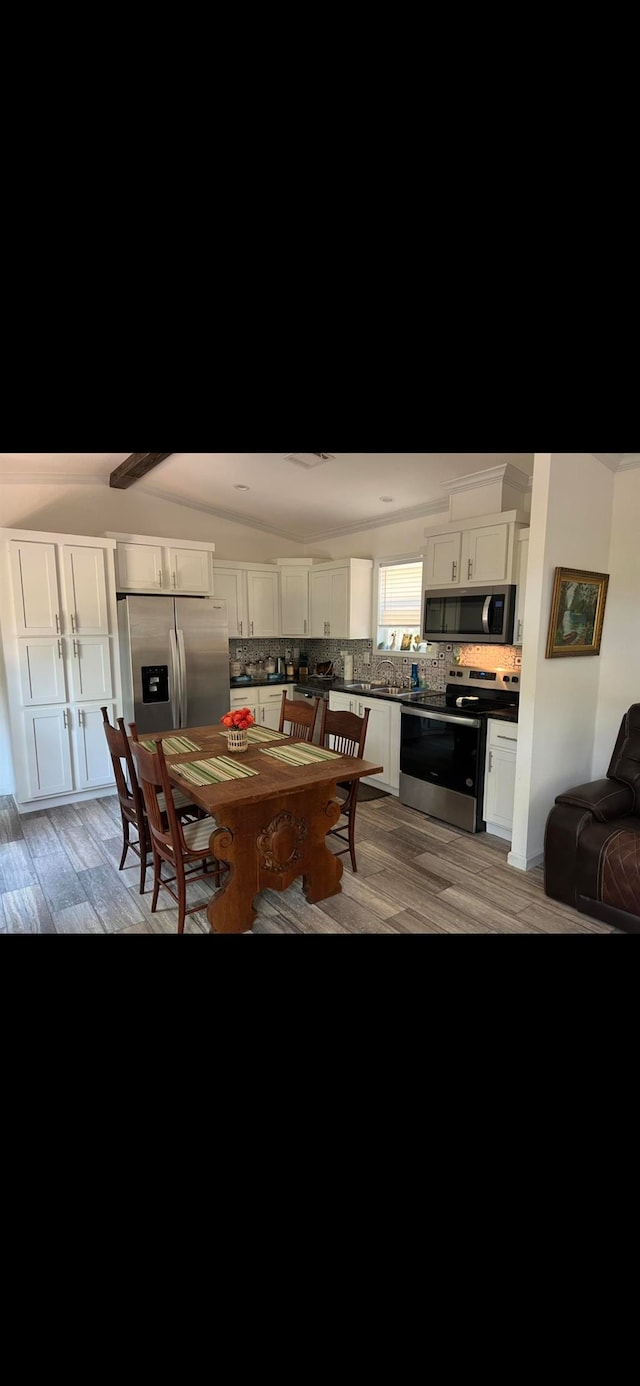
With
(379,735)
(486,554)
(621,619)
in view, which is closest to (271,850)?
(379,735)

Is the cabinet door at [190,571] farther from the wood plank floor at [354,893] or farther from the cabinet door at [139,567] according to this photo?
the wood plank floor at [354,893]

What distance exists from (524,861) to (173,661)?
309 centimetres

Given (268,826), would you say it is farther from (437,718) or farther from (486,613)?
(486,613)

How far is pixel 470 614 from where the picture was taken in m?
3.63

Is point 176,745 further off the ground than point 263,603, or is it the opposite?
point 263,603

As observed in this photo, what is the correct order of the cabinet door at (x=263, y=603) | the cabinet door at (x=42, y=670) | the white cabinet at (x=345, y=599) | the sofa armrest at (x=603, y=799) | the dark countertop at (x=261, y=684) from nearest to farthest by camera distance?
the sofa armrest at (x=603, y=799), the cabinet door at (x=42, y=670), the white cabinet at (x=345, y=599), the dark countertop at (x=261, y=684), the cabinet door at (x=263, y=603)

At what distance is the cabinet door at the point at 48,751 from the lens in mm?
4066

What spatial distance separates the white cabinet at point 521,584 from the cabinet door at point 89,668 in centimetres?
314

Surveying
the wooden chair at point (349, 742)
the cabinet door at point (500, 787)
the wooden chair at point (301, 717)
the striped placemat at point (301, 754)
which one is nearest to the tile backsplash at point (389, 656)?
the cabinet door at point (500, 787)
